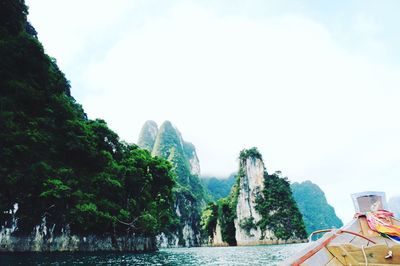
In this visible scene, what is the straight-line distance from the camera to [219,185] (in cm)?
18825

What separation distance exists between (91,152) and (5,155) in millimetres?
8697

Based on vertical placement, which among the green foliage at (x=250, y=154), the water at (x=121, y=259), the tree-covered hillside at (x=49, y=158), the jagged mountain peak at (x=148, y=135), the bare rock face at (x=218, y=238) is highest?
the jagged mountain peak at (x=148, y=135)

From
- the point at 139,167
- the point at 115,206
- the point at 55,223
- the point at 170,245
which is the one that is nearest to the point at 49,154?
the point at 55,223

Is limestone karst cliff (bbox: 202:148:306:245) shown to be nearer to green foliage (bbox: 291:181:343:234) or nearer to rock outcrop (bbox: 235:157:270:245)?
rock outcrop (bbox: 235:157:270:245)

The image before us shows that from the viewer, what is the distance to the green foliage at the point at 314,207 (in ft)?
540

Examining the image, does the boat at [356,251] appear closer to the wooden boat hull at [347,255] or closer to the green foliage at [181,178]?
the wooden boat hull at [347,255]

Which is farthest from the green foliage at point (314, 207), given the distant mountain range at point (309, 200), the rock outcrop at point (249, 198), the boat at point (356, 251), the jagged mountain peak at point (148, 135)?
the boat at point (356, 251)

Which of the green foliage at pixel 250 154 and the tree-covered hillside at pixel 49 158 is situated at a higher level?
the green foliage at pixel 250 154

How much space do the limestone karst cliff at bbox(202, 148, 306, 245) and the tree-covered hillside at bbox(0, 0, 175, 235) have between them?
49721 mm

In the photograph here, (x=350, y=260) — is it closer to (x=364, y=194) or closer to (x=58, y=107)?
(x=364, y=194)

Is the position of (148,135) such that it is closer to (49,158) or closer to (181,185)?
(181,185)

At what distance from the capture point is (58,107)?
1110 inches

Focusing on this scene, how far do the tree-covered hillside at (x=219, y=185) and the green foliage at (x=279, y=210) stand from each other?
102 metres

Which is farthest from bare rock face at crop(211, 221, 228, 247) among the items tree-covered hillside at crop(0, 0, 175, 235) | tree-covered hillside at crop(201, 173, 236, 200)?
tree-covered hillside at crop(201, 173, 236, 200)
